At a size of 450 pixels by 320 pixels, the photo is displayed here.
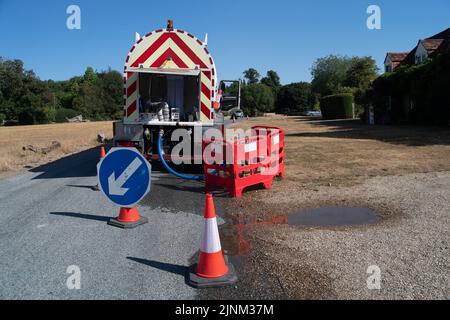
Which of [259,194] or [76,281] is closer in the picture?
[76,281]

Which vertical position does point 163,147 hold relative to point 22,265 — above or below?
above

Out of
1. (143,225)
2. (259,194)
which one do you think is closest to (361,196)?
(259,194)

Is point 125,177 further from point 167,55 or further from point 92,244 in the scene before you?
point 167,55

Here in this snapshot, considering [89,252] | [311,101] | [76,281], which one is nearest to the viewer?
[76,281]

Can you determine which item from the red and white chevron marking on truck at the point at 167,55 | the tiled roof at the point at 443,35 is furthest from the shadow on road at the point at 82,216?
the tiled roof at the point at 443,35

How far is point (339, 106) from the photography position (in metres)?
52.7

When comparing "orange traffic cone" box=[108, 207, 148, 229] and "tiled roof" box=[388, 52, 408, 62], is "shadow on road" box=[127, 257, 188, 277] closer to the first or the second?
"orange traffic cone" box=[108, 207, 148, 229]

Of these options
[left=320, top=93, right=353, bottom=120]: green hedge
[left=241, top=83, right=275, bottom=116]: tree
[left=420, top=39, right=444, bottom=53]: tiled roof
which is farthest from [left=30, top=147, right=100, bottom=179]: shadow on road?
[left=241, top=83, right=275, bottom=116]: tree

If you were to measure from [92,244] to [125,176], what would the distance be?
3.43 ft

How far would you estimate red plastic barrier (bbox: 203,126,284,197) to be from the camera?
26.5 feet

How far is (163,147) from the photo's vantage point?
10.5m

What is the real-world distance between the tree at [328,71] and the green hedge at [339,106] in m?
27.6
